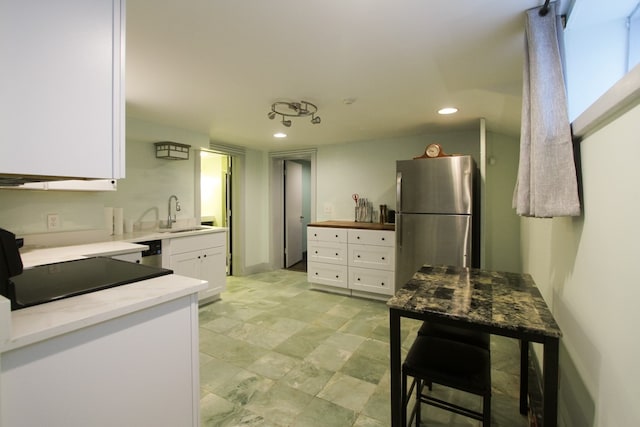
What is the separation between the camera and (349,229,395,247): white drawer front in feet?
11.9

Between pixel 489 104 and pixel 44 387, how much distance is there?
314cm

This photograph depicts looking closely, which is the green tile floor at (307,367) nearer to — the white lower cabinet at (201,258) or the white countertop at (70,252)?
the white lower cabinet at (201,258)

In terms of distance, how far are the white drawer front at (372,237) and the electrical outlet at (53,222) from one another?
113 inches

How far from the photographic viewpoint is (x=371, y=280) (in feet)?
12.3

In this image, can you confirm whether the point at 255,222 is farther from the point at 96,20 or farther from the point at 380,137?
the point at 96,20

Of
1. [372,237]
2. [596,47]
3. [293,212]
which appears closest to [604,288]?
[596,47]

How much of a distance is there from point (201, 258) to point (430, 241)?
2478 mm

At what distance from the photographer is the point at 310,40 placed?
5.26 feet

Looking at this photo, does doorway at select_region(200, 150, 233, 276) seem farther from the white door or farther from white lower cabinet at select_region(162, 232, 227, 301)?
white lower cabinet at select_region(162, 232, 227, 301)

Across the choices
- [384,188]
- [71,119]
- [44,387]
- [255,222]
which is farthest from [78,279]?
[255,222]

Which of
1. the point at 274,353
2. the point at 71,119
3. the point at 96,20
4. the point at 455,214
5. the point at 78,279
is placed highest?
the point at 96,20

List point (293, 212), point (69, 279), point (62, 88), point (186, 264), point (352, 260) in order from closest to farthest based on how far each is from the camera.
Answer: point (62, 88) < point (69, 279) < point (186, 264) < point (352, 260) < point (293, 212)

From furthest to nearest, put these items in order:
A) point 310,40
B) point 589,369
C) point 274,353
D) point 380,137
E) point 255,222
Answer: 1. point 255,222
2. point 380,137
3. point 274,353
4. point 310,40
5. point 589,369

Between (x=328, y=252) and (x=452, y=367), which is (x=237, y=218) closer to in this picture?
(x=328, y=252)
